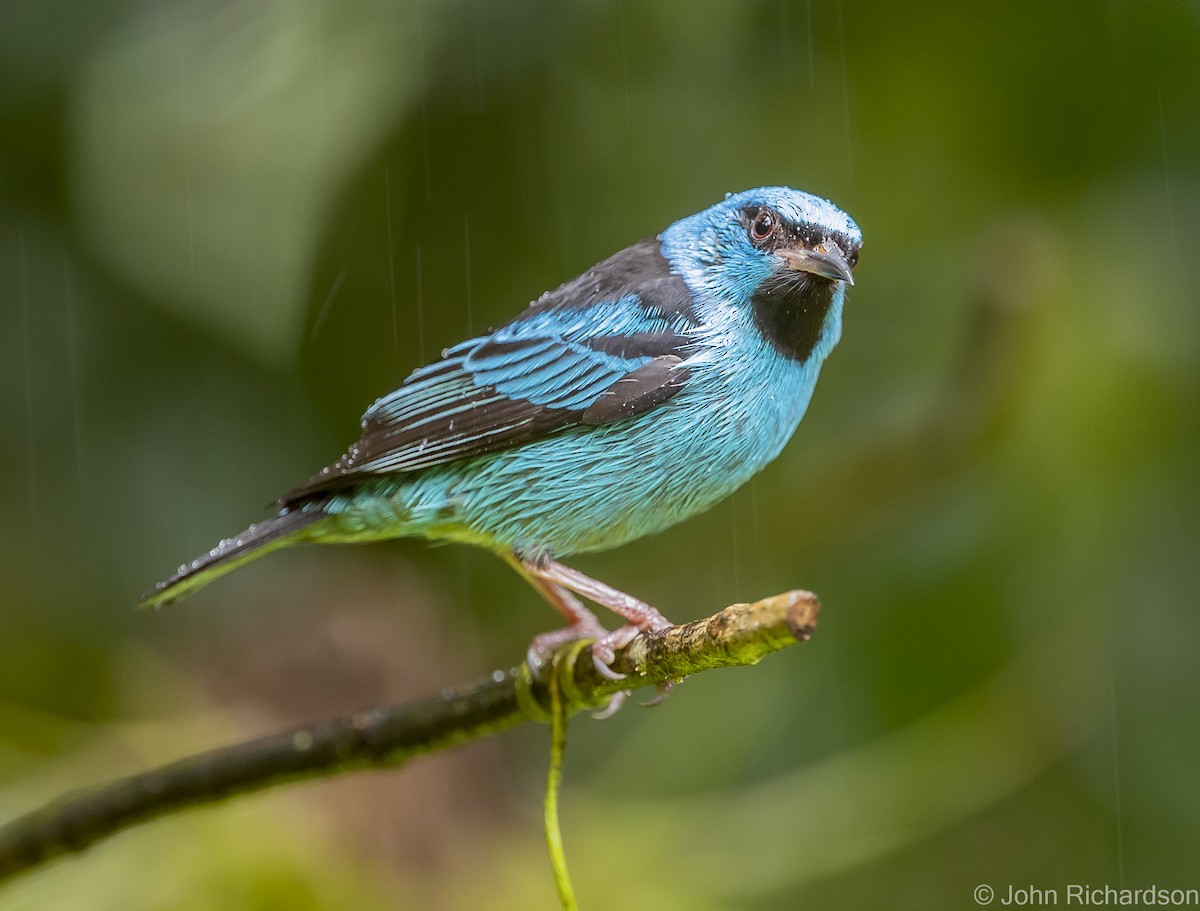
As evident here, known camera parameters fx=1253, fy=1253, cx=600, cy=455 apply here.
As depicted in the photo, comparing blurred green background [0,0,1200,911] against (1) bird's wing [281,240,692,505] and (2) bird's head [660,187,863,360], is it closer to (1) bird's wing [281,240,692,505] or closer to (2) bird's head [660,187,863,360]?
(1) bird's wing [281,240,692,505]

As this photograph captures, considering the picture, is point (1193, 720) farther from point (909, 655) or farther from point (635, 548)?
point (635, 548)

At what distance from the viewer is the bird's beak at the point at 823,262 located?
2.38m

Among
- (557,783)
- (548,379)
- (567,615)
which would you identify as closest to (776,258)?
(548,379)

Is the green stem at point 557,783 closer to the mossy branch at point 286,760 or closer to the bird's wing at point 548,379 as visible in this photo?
the mossy branch at point 286,760

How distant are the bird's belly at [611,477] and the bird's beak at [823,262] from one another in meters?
0.43

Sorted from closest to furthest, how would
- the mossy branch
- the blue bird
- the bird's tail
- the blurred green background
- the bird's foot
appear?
the bird's tail → the blue bird → the mossy branch → the bird's foot → the blurred green background

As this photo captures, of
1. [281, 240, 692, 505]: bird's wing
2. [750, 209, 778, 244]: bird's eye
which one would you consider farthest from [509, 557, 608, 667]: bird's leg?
[750, 209, 778, 244]: bird's eye

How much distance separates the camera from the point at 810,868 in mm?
4539

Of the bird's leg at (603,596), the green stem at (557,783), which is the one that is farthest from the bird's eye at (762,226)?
the green stem at (557,783)

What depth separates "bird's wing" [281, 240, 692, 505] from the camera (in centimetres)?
291

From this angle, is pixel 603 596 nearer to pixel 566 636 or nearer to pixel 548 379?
pixel 566 636

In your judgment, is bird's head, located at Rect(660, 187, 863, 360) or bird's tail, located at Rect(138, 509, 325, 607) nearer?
bird's head, located at Rect(660, 187, 863, 360)

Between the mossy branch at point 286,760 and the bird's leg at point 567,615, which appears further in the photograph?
the bird's leg at point 567,615

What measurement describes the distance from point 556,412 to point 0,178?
3.27 metres
